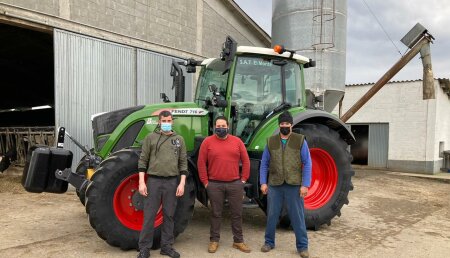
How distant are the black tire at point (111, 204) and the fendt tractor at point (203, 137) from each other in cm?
1

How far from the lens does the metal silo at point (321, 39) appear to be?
8727mm

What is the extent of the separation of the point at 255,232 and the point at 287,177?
1.20 meters

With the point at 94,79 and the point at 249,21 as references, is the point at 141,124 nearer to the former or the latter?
the point at 94,79

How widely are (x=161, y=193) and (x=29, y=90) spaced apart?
17.6m

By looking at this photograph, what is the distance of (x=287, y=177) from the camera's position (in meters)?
4.26

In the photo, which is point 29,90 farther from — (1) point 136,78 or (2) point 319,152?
(2) point 319,152

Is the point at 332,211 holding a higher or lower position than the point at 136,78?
lower

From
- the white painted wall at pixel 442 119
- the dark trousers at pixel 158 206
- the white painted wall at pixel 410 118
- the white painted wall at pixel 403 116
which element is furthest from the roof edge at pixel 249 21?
the dark trousers at pixel 158 206

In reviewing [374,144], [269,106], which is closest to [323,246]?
[269,106]

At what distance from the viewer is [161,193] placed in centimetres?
402

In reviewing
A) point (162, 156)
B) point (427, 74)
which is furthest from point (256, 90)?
point (427, 74)

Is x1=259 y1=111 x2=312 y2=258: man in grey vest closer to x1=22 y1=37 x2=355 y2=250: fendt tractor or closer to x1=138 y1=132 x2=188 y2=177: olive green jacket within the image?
x1=22 y1=37 x2=355 y2=250: fendt tractor

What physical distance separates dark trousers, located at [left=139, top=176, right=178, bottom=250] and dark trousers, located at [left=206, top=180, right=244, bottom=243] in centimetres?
43

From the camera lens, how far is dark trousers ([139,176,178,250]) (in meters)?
3.94
